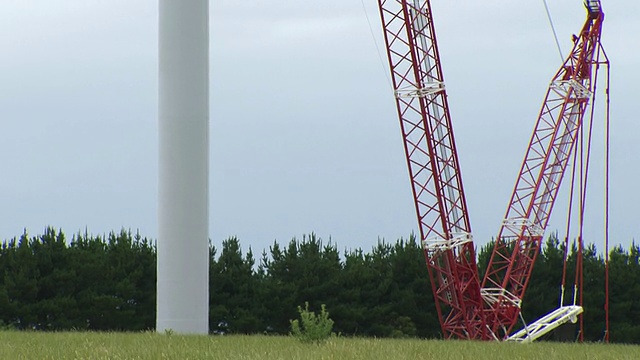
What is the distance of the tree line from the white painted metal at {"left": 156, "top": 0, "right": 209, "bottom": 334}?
100ft

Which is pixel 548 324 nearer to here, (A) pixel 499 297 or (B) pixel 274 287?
(A) pixel 499 297

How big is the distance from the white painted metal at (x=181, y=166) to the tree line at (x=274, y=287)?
100ft

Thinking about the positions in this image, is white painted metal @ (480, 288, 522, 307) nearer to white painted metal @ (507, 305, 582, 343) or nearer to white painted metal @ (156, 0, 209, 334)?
white painted metal @ (507, 305, 582, 343)

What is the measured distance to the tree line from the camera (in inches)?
2045

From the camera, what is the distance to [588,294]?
5875 centimetres

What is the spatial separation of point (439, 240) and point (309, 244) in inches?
607

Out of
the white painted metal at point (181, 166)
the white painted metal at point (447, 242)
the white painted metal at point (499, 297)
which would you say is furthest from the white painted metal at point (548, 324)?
the white painted metal at point (181, 166)

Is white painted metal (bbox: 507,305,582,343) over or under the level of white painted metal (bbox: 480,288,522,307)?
under

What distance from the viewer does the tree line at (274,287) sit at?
5194 centimetres

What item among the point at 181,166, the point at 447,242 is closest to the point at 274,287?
the point at 447,242

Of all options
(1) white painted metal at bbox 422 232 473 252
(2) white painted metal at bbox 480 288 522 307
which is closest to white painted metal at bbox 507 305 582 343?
(2) white painted metal at bbox 480 288 522 307

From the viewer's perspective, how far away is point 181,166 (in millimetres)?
21953

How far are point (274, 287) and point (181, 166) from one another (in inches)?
1364

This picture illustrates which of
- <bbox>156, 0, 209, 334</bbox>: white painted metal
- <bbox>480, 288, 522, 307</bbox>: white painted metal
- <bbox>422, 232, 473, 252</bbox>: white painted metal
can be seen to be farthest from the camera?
<bbox>480, 288, 522, 307</bbox>: white painted metal
